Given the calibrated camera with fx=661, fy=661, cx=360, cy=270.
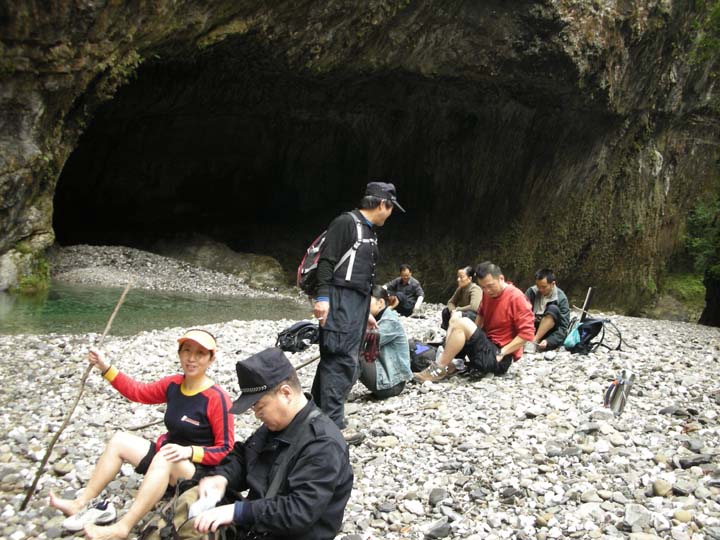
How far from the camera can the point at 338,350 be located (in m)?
5.27

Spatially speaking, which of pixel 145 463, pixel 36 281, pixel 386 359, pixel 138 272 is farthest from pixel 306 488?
pixel 138 272

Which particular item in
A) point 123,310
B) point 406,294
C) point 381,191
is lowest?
point 123,310

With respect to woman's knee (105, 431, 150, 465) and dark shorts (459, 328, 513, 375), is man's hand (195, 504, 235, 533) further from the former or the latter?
dark shorts (459, 328, 513, 375)

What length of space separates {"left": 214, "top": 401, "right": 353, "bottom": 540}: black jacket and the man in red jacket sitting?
4.45m

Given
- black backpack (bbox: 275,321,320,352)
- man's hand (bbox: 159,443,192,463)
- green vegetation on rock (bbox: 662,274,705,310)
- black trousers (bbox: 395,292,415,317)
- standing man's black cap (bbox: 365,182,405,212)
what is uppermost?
standing man's black cap (bbox: 365,182,405,212)

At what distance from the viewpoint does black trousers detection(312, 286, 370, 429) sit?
17.3ft

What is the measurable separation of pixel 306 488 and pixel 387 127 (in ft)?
68.7

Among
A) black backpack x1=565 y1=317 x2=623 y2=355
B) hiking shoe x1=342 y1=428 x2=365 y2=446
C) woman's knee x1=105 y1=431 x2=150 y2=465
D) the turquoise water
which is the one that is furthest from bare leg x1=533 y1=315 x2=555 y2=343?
woman's knee x1=105 y1=431 x2=150 y2=465

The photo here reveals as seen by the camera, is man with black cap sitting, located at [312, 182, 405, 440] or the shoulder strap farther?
man with black cap sitting, located at [312, 182, 405, 440]

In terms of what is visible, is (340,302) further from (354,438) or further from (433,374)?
(433,374)

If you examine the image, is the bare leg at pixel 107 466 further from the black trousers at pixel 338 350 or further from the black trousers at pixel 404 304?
the black trousers at pixel 404 304

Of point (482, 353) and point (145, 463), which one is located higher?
point (482, 353)

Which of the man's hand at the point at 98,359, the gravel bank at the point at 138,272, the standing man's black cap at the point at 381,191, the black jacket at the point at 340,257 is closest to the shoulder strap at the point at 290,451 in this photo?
the man's hand at the point at 98,359

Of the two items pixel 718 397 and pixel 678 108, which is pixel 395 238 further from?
pixel 718 397
